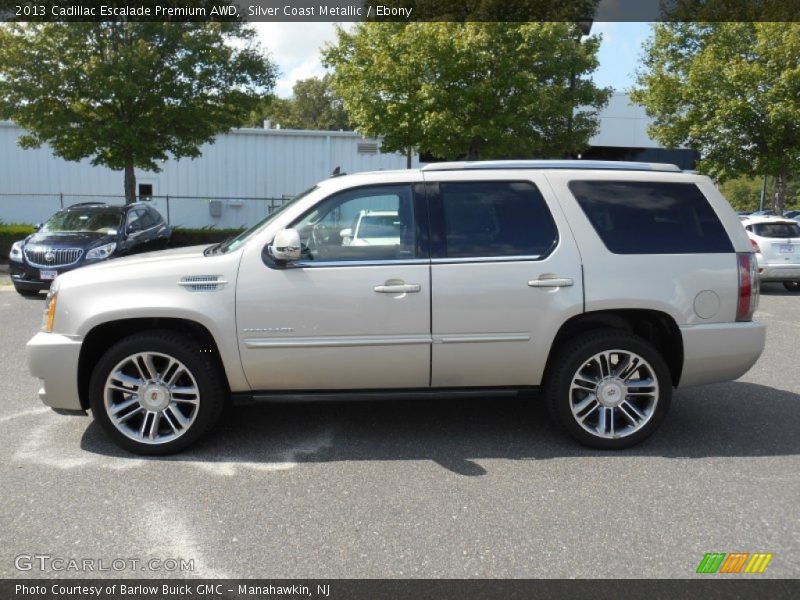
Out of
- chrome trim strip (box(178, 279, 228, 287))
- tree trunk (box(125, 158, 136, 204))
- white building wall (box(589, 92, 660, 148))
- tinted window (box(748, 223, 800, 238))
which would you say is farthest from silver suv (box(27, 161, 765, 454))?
white building wall (box(589, 92, 660, 148))

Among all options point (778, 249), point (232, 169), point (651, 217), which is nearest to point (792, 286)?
point (778, 249)

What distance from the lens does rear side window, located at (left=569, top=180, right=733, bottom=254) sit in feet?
15.0

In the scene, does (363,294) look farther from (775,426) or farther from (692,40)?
(692,40)

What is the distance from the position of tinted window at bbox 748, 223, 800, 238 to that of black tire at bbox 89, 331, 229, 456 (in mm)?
11973

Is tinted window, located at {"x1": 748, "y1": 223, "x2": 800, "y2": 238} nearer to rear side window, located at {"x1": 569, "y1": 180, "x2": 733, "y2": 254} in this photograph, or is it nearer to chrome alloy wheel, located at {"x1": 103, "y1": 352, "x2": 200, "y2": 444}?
rear side window, located at {"x1": 569, "y1": 180, "x2": 733, "y2": 254}

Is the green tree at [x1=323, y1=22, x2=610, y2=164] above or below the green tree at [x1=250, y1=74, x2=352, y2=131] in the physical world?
below

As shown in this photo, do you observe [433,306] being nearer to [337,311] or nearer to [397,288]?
[397,288]

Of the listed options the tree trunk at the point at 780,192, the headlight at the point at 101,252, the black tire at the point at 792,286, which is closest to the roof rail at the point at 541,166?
the headlight at the point at 101,252

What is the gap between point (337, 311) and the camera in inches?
170

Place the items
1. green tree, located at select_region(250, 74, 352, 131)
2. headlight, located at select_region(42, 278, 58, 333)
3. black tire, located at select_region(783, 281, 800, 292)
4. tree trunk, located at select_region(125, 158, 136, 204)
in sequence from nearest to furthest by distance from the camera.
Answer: headlight, located at select_region(42, 278, 58, 333)
black tire, located at select_region(783, 281, 800, 292)
tree trunk, located at select_region(125, 158, 136, 204)
green tree, located at select_region(250, 74, 352, 131)

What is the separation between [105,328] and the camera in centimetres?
449

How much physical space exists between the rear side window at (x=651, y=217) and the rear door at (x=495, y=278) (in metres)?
0.29
